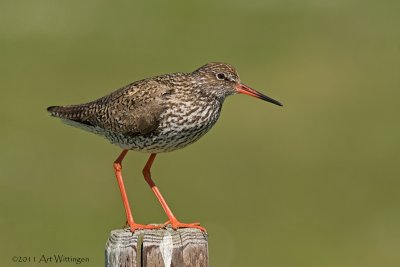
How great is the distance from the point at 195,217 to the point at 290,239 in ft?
4.18

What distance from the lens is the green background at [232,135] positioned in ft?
44.2

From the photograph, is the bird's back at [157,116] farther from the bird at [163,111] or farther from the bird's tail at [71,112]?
the bird's tail at [71,112]

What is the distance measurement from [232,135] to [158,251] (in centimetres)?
1146

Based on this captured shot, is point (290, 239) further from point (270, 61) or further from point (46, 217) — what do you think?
point (270, 61)

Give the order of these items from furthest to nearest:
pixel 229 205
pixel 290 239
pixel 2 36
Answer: pixel 2 36 < pixel 229 205 < pixel 290 239

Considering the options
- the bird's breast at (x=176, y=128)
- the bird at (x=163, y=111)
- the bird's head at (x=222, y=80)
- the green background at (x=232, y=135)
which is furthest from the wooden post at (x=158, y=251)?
the green background at (x=232, y=135)

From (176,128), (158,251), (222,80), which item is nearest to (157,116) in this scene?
(176,128)

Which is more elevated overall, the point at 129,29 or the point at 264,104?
the point at 129,29

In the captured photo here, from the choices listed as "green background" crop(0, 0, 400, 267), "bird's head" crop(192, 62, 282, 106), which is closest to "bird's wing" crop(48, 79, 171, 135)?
"bird's head" crop(192, 62, 282, 106)

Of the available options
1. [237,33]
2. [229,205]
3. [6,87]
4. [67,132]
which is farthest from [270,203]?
[237,33]

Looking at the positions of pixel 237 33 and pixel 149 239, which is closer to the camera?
pixel 149 239

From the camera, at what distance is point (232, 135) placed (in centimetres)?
1747

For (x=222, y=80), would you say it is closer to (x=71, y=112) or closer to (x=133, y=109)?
(x=133, y=109)

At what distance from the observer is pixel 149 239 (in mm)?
6133
